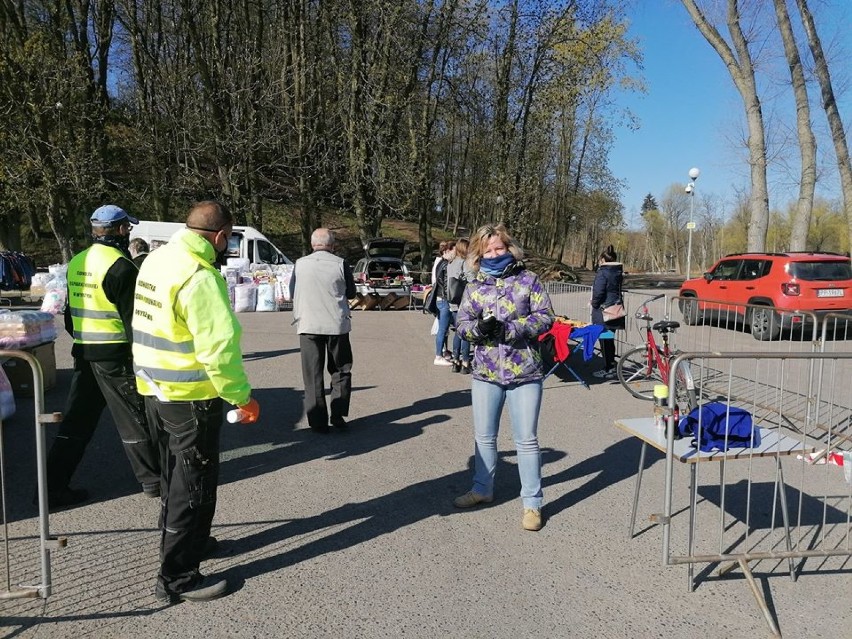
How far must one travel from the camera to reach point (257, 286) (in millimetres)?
18062

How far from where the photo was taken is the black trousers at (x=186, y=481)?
3.16 metres

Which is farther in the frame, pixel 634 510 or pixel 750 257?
pixel 750 257

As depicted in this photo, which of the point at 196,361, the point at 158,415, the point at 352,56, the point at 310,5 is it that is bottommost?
the point at 158,415

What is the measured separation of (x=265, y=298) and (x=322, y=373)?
41.1 ft

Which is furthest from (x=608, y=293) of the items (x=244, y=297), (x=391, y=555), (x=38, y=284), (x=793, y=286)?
(x=38, y=284)

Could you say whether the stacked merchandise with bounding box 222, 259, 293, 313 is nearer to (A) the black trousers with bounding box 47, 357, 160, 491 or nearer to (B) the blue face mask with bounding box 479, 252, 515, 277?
(A) the black trousers with bounding box 47, 357, 160, 491

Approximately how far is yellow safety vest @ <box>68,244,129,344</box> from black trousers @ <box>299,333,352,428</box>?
198cm

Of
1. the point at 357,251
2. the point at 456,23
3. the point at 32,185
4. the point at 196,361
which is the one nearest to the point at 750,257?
the point at 196,361

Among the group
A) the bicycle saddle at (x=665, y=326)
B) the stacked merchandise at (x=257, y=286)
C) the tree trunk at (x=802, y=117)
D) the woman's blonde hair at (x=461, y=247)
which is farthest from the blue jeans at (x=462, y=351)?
the tree trunk at (x=802, y=117)

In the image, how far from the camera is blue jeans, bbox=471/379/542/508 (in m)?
4.10

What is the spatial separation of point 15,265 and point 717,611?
1946 cm

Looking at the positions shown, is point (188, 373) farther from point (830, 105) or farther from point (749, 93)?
point (830, 105)

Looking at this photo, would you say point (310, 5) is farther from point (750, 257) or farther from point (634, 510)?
point (634, 510)

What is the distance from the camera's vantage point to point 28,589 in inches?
124
